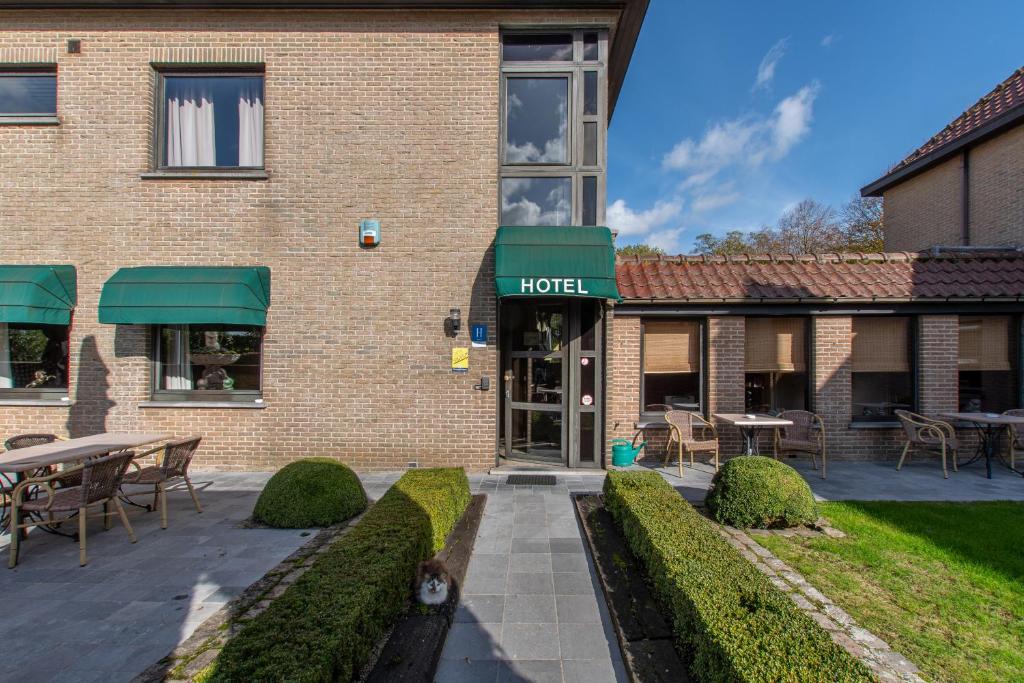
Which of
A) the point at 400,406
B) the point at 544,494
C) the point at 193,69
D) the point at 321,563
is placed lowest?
the point at 544,494

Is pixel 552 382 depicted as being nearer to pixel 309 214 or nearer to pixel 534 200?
pixel 534 200

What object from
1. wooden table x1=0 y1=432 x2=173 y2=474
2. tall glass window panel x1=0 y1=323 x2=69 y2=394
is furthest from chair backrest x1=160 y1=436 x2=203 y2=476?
tall glass window panel x1=0 y1=323 x2=69 y2=394

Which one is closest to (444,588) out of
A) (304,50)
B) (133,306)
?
(133,306)

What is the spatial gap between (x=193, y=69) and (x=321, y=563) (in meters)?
9.22

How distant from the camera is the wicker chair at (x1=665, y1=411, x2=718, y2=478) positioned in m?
7.82

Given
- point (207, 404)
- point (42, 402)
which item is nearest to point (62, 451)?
point (207, 404)

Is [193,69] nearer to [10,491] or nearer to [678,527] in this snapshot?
[10,491]

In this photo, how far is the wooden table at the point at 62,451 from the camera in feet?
15.5

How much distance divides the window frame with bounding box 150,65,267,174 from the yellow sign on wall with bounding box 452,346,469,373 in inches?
188

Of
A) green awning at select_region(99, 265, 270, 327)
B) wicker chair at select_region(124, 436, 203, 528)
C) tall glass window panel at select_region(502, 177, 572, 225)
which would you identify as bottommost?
wicker chair at select_region(124, 436, 203, 528)

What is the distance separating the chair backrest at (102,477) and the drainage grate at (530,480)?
191 inches

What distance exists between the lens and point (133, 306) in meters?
7.34

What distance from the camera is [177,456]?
571 cm

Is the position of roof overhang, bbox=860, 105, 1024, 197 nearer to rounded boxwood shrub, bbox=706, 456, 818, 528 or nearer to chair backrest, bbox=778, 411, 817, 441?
chair backrest, bbox=778, 411, 817, 441
